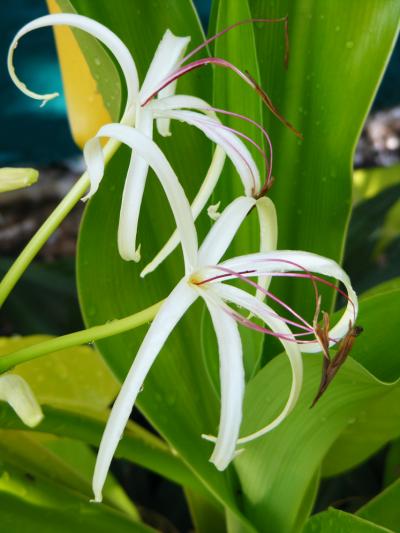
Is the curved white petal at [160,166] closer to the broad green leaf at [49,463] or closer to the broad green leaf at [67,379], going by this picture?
the broad green leaf at [49,463]

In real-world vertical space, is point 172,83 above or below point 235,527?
above

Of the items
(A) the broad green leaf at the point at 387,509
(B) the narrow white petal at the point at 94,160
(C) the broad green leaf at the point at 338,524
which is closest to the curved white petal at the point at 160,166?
(B) the narrow white petal at the point at 94,160

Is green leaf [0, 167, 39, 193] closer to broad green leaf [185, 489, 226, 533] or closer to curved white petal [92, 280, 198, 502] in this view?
curved white petal [92, 280, 198, 502]

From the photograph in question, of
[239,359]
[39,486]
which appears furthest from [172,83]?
[39,486]

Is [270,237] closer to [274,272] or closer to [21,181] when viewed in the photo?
[274,272]

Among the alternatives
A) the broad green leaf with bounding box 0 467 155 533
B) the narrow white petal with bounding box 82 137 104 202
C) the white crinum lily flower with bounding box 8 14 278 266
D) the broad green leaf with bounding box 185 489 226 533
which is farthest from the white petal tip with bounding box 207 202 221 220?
the broad green leaf with bounding box 185 489 226 533

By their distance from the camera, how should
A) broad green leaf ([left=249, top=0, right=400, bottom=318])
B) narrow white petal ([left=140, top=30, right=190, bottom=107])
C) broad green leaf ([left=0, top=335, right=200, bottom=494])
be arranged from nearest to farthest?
narrow white petal ([left=140, top=30, right=190, bottom=107]) < broad green leaf ([left=249, top=0, right=400, bottom=318]) < broad green leaf ([left=0, top=335, right=200, bottom=494])
